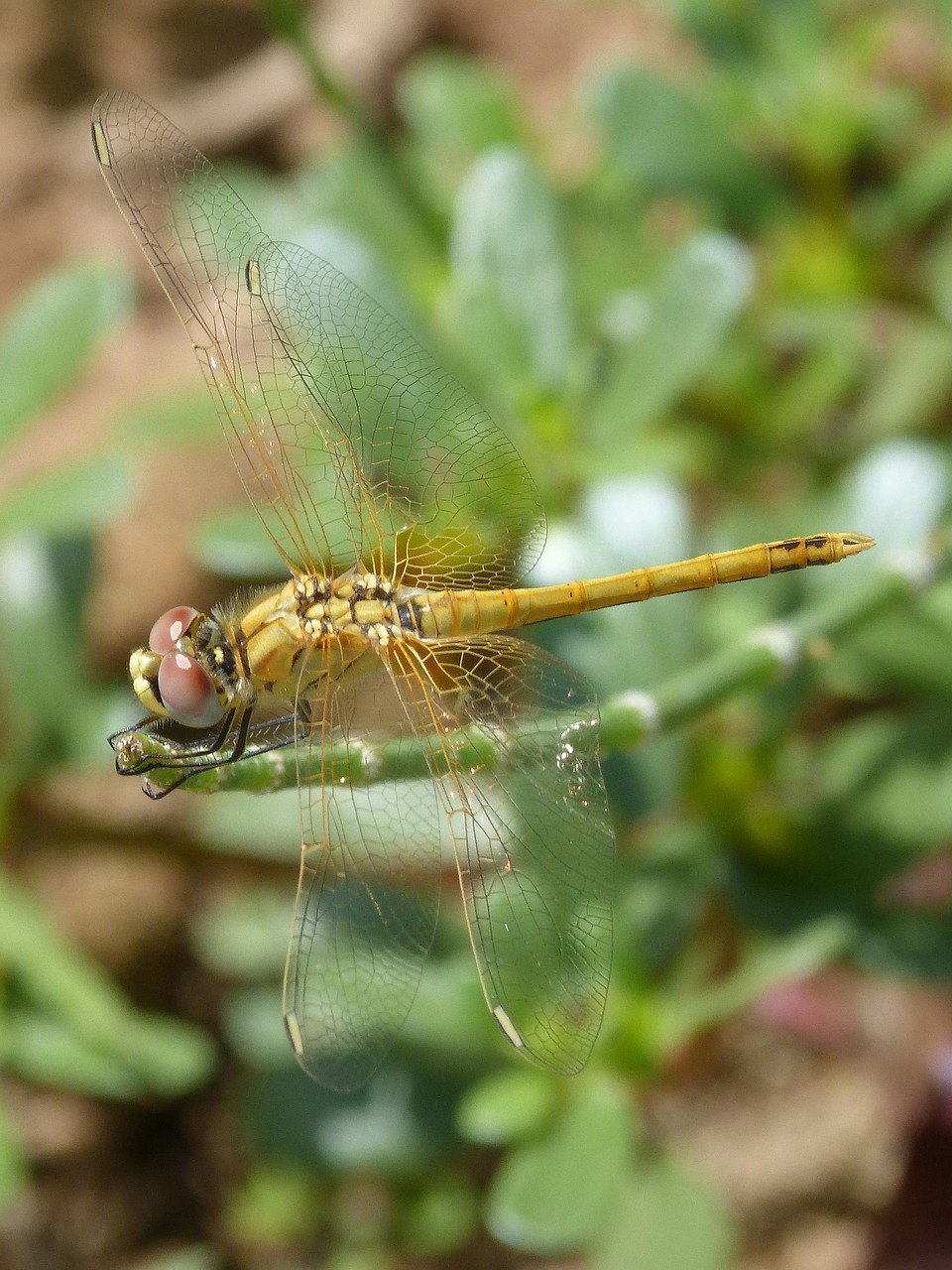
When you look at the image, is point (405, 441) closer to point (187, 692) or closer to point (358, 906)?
point (187, 692)

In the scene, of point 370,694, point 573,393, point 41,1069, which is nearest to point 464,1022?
point 370,694

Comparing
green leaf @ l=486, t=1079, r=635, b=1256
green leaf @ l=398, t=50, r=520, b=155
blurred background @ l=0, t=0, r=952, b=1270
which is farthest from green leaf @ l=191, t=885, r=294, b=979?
green leaf @ l=398, t=50, r=520, b=155

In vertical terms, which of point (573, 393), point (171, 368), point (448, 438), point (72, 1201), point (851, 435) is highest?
point (171, 368)

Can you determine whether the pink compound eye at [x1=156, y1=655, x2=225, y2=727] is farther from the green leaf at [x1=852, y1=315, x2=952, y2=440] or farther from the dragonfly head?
the green leaf at [x1=852, y1=315, x2=952, y2=440]

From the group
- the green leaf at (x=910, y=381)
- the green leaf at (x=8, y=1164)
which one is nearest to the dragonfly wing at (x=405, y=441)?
the green leaf at (x=8, y=1164)

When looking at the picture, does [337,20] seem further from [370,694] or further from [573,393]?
[370,694]

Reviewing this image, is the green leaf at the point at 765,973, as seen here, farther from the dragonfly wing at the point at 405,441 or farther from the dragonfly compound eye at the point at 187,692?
the dragonfly compound eye at the point at 187,692
